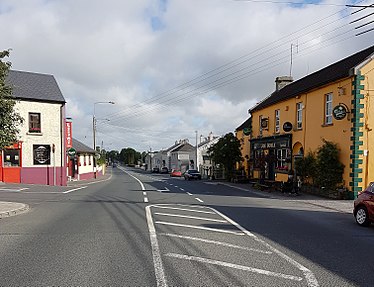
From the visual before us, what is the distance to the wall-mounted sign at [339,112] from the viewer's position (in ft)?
63.7

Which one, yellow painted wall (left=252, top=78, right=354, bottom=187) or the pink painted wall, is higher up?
yellow painted wall (left=252, top=78, right=354, bottom=187)

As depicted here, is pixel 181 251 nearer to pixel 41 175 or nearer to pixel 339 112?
pixel 339 112

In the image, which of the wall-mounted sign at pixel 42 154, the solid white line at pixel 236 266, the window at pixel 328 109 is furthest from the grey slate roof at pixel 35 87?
the solid white line at pixel 236 266

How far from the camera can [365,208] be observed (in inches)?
435

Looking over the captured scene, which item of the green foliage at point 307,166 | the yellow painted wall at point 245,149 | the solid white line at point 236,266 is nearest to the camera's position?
the solid white line at point 236,266

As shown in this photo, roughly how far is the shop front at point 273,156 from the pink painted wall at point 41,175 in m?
16.8

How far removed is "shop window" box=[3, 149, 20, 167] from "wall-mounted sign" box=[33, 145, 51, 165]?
133 cm

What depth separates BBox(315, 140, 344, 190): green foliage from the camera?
Result: 19859mm

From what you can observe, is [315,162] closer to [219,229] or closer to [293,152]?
[293,152]

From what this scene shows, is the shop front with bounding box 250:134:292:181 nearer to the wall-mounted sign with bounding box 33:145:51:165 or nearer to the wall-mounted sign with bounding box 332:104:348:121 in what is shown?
the wall-mounted sign with bounding box 332:104:348:121

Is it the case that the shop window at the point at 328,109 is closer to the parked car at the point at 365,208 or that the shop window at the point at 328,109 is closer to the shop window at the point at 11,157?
the parked car at the point at 365,208

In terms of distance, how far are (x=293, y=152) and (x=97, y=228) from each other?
65.3ft

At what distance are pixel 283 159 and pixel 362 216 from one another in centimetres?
1724

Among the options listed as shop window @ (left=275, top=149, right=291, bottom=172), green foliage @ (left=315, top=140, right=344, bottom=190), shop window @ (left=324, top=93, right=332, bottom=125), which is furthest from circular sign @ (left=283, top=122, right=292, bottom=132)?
green foliage @ (left=315, top=140, right=344, bottom=190)
